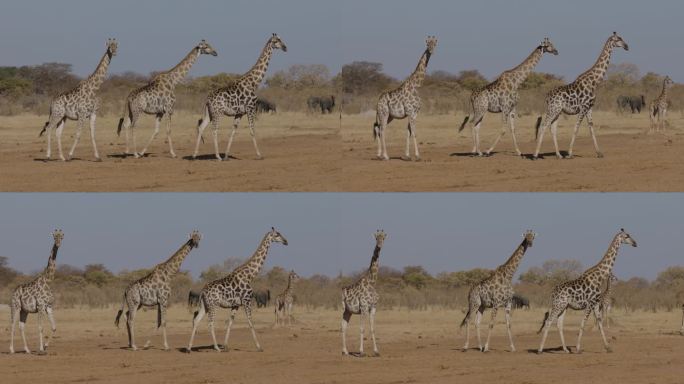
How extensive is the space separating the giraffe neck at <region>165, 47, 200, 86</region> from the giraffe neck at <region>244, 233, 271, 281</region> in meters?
3.98

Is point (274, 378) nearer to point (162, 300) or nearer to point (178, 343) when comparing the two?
point (162, 300)

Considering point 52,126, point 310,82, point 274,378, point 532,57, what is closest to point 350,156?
point 532,57

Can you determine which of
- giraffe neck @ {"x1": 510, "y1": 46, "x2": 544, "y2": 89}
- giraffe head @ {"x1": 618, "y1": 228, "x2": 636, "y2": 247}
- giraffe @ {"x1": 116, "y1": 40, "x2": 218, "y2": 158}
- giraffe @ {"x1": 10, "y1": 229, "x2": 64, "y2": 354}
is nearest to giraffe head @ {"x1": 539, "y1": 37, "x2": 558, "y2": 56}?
giraffe neck @ {"x1": 510, "y1": 46, "x2": 544, "y2": 89}

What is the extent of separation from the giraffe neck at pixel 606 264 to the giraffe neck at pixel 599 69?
3262mm

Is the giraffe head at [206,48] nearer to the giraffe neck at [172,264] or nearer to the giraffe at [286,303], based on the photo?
the giraffe neck at [172,264]

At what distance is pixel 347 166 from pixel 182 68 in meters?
3.78

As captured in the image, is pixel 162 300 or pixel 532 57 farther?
pixel 532 57

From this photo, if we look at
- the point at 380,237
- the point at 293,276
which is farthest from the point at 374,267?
the point at 293,276

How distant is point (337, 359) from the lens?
2294cm

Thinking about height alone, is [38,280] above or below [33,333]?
above

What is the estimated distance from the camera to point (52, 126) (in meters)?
25.9

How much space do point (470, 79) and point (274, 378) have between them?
1269 inches

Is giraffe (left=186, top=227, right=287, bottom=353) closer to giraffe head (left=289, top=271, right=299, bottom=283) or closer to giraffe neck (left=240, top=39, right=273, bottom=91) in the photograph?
giraffe neck (left=240, top=39, right=273, bottom=91)

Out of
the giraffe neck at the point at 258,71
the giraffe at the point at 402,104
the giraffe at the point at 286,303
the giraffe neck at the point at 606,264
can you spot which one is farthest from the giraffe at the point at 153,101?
the giraffe neck at the point at 606,264
